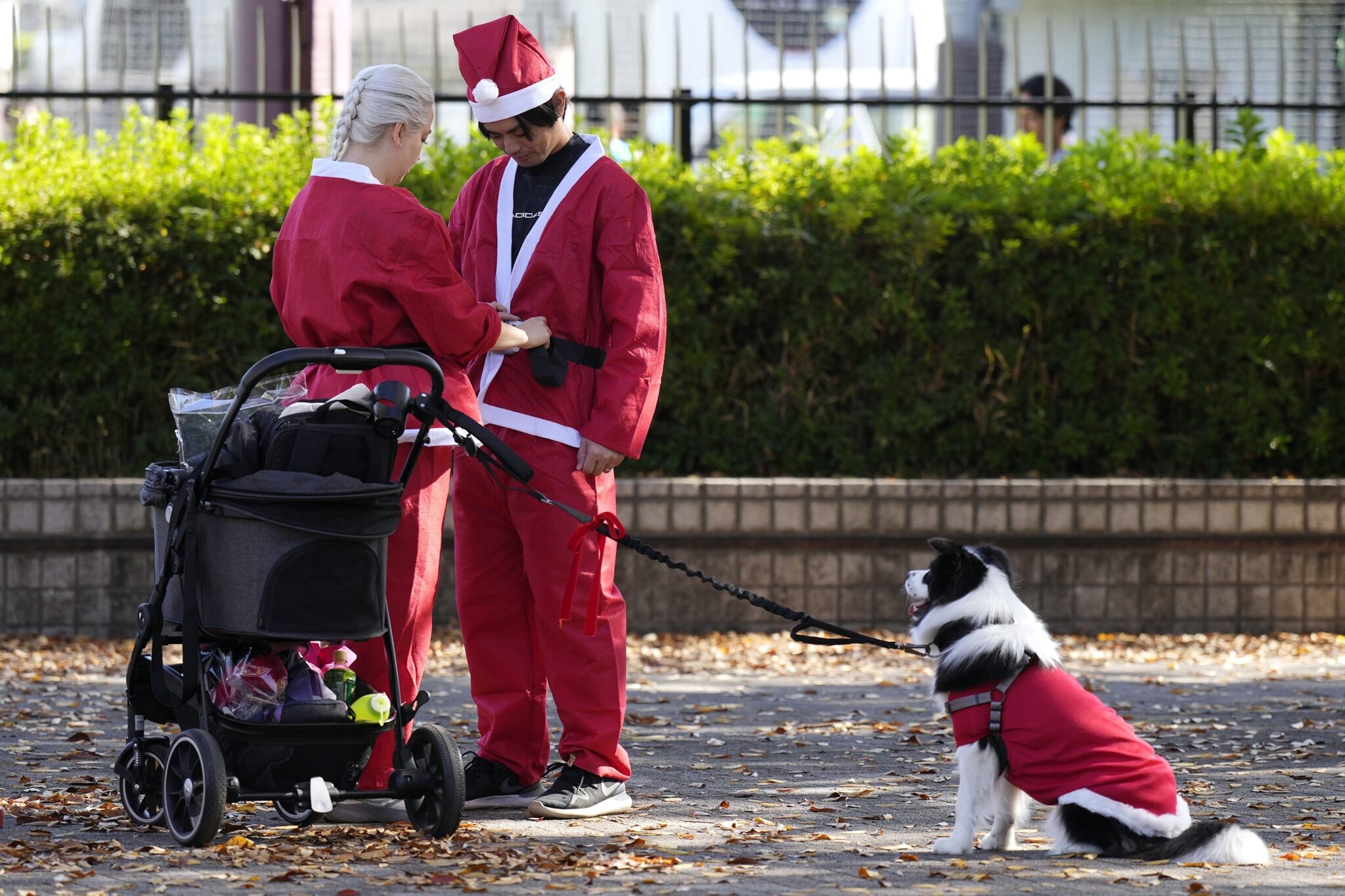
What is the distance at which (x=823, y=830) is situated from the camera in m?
4.50

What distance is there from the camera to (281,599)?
3.91 metres

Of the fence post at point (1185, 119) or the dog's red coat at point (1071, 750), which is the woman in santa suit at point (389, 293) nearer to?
the dog's red coat at point (1071, 750)

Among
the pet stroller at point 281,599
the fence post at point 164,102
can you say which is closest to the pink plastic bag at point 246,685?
the pet stroller at point 281,599

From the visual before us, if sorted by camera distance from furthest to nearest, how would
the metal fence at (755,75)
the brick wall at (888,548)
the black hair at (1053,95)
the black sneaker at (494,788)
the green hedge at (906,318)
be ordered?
the black hair at (1053,95), the metal fence at (755,75), the green hedge at (906,318), the brick wall at (888,548), the black sneaker at (494,788)

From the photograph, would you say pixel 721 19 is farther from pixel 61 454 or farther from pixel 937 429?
pixel 61 454

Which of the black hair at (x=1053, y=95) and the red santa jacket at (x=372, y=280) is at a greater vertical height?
the black hair at (x=1053, y=95)

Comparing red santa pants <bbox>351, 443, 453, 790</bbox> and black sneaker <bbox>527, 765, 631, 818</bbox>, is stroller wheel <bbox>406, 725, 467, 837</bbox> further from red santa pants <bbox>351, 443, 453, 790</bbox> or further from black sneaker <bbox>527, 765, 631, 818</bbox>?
black sneaker <bbox>527, 765, 631, 818</bbox>

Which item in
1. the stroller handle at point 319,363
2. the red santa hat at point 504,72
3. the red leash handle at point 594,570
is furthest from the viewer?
the red santa hat at point 504,72

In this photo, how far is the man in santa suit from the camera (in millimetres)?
4621

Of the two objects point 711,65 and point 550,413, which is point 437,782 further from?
point 711,65

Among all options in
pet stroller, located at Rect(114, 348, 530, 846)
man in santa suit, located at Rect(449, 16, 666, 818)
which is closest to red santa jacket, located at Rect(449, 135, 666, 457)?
man in santa suit, located at Rect(449, 16, 666, 818)

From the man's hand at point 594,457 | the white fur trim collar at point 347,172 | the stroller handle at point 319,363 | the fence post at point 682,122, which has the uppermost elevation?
the fence post at point 682,122

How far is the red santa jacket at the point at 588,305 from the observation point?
4.62m

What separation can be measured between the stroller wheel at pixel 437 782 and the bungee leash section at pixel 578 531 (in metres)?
0.55
